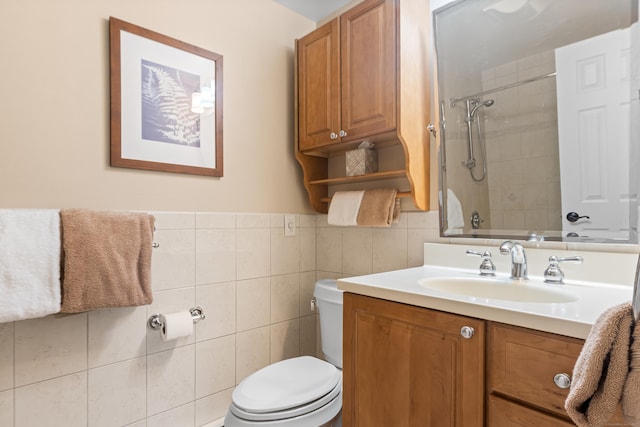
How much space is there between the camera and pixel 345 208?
183cm

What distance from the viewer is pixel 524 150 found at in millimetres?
1348

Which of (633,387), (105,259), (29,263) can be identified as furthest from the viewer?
(105,259)

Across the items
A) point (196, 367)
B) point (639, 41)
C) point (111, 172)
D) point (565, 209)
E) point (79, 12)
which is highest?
point (79, 12)

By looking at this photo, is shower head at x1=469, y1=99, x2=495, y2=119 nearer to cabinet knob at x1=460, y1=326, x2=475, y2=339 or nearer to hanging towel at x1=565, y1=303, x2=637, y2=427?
cabinet knob at x1=460, y1=326, x2=475, y2=339

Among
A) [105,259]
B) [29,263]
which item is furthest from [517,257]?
[29,263]

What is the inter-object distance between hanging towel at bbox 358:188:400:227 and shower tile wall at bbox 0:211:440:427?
0.11 meters

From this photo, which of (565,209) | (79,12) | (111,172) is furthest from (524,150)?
(79,12)

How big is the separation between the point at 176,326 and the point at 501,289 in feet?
4.08

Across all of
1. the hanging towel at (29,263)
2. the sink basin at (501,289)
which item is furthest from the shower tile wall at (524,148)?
the hanging towel at (29,263)

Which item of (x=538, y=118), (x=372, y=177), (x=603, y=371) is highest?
(x=538, y=118)

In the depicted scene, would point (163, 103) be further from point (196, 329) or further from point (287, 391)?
point (287, 391)

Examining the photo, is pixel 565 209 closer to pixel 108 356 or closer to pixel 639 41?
pixel 639 41

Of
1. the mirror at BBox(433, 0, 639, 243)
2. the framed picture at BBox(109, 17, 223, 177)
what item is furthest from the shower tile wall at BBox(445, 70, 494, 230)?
the framed picture at BBox(109, 17, 223, 177)

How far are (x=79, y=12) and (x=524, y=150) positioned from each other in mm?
1728
